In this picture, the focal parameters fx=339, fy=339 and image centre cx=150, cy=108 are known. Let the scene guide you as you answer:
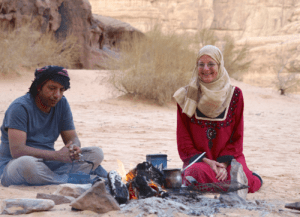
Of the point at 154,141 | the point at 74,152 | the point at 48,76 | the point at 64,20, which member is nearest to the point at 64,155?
the point at 74,152

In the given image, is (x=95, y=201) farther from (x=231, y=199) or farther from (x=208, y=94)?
(x=208, y=94)

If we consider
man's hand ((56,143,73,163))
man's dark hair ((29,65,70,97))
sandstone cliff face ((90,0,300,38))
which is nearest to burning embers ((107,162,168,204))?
man's hand ((56,143,73,163))

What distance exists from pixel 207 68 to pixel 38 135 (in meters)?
1.57

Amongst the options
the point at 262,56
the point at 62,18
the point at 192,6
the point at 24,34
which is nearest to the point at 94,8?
the point at 192,6

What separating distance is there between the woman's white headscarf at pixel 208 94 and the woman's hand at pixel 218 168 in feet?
1.36

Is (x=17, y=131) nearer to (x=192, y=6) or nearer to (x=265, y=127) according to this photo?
(x=265, y=127)

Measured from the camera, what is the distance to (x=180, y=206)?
2.15 meters

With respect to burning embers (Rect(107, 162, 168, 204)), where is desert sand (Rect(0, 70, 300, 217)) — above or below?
below

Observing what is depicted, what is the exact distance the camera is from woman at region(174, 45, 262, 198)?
299 centimetres

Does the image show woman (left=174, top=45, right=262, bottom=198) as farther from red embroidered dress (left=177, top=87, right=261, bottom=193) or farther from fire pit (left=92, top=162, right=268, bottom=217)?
fire pit (left=92, top=162, right=268, bottom=217)

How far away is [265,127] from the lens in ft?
25.7

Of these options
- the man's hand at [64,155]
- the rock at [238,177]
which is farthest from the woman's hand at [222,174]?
the man's hand at [64,155]

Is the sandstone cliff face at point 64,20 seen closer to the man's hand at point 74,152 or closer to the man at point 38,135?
the man at point 38,135

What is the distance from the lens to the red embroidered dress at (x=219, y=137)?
9.94 feet
